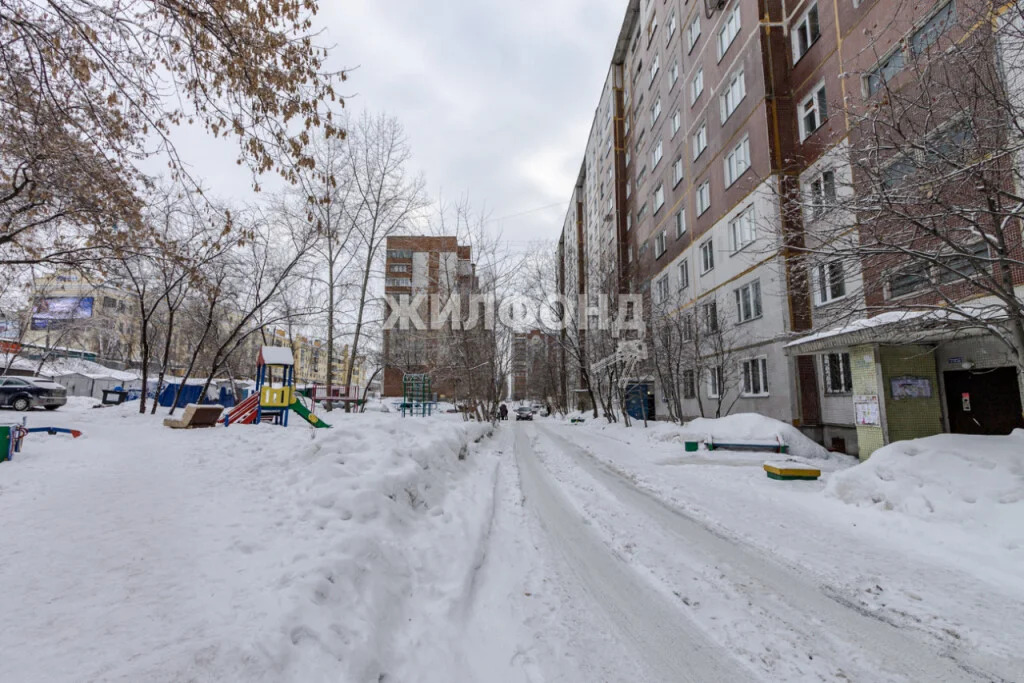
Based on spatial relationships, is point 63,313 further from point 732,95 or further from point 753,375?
point 732,95

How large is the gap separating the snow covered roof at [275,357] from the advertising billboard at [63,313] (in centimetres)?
1641

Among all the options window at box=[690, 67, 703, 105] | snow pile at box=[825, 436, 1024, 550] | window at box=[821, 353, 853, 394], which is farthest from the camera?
window at box=[690, 67, 703, 105]

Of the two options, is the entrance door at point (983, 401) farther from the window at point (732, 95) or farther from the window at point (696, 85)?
the window at point (696, 85)

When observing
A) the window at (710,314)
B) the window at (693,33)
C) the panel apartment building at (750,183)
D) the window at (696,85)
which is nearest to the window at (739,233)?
the panel apartment building at (750,183)

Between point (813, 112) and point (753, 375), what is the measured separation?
9.39 meters

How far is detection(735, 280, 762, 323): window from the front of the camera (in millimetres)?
17000

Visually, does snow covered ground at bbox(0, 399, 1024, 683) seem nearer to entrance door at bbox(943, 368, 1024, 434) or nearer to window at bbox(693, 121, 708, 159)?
entrance door at bbox(943, 368, 1024, 434)

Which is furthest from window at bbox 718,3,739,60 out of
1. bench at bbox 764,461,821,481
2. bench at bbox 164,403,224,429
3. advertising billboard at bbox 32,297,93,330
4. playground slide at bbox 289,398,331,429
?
advertising billboard at bbox 32,297,93,330

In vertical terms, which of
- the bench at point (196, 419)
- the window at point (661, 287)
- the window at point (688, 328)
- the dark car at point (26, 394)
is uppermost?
the window at point (661, 287)

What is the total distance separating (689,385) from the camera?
22.4m

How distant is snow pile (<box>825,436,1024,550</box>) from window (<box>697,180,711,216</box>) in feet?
53.6

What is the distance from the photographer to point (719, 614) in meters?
3.45

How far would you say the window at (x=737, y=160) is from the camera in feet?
58.9

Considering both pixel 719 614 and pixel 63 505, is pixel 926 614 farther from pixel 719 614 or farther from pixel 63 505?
pixel 63 505
